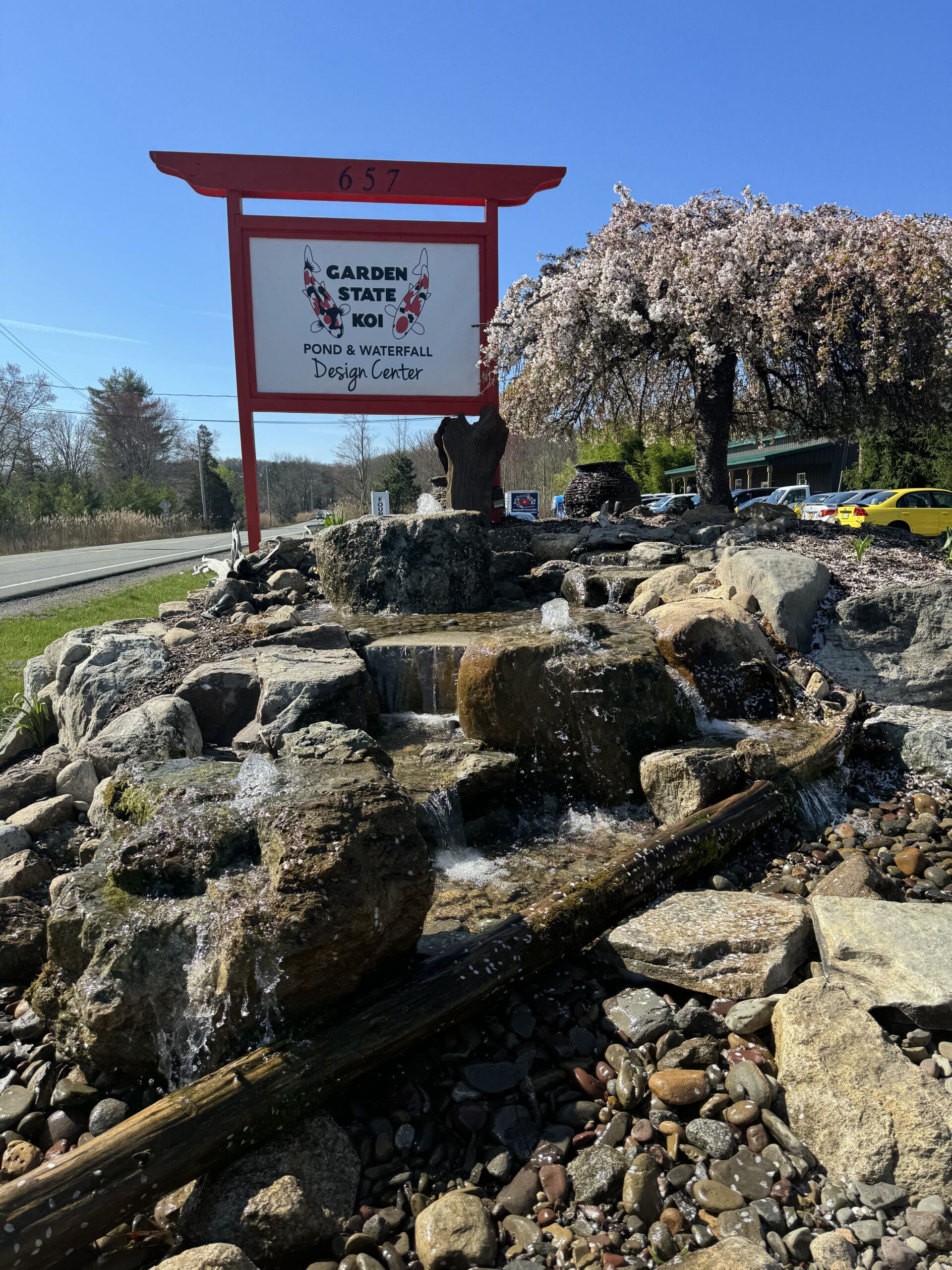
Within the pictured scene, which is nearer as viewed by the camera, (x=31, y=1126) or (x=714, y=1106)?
(x=714, y=1106)

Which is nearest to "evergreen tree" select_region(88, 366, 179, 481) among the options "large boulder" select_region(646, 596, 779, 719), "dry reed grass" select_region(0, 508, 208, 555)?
"dry reed grass" select_region(0, 508, 208, 555)

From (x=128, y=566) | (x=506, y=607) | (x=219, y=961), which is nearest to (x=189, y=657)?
(x=506, y=607)

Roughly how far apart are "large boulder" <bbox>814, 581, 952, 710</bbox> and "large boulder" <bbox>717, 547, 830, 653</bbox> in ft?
0.78

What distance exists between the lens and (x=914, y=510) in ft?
52.5

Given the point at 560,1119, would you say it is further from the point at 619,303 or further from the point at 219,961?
the point at 619,303

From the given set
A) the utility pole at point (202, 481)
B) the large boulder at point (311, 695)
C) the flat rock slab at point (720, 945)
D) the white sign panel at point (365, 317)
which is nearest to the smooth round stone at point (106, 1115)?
the flat rock slab at point (720, 945)

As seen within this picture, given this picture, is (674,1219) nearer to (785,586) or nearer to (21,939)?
(21,939)

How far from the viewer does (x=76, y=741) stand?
4918mm

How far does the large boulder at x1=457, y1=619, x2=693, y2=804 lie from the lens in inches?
175

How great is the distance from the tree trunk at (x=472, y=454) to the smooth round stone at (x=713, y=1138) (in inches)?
296

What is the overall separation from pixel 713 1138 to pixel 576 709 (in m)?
2.52

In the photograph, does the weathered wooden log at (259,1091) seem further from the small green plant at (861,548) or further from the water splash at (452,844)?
the small green plant at (861,548)

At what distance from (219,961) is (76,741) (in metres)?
3.20

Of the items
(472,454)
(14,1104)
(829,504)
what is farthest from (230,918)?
(829,504)
